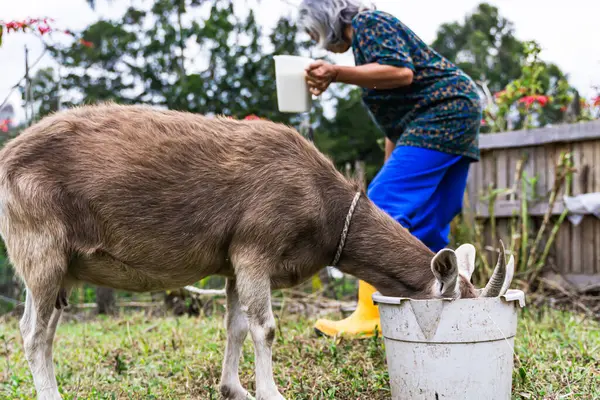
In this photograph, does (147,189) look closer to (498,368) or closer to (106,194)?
(106,194)

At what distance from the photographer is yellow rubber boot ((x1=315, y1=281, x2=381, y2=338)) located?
162 inches

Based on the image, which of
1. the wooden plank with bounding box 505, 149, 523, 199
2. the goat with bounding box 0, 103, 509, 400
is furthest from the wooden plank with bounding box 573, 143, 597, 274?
the goat with bounding box 0, 103, 509, 400

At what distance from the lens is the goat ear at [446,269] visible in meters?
2.74

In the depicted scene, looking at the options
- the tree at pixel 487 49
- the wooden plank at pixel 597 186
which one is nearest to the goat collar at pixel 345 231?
the wooden plank at pixel 597 186

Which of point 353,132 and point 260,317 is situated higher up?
point 353,132

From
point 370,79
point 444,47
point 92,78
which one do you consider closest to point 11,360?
point 370,79

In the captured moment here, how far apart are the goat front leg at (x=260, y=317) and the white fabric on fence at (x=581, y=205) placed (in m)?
4.26

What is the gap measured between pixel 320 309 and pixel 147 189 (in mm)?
3670

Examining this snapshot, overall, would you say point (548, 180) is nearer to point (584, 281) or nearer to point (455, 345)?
point (584, 281)

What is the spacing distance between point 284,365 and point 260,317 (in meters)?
1.06

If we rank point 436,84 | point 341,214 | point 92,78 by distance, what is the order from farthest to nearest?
point 92,78
point 436,84
point 341,214

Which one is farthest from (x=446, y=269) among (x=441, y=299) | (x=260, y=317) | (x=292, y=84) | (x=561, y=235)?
(x=561, y=235)

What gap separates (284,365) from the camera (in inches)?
149

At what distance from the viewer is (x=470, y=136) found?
3900mm
